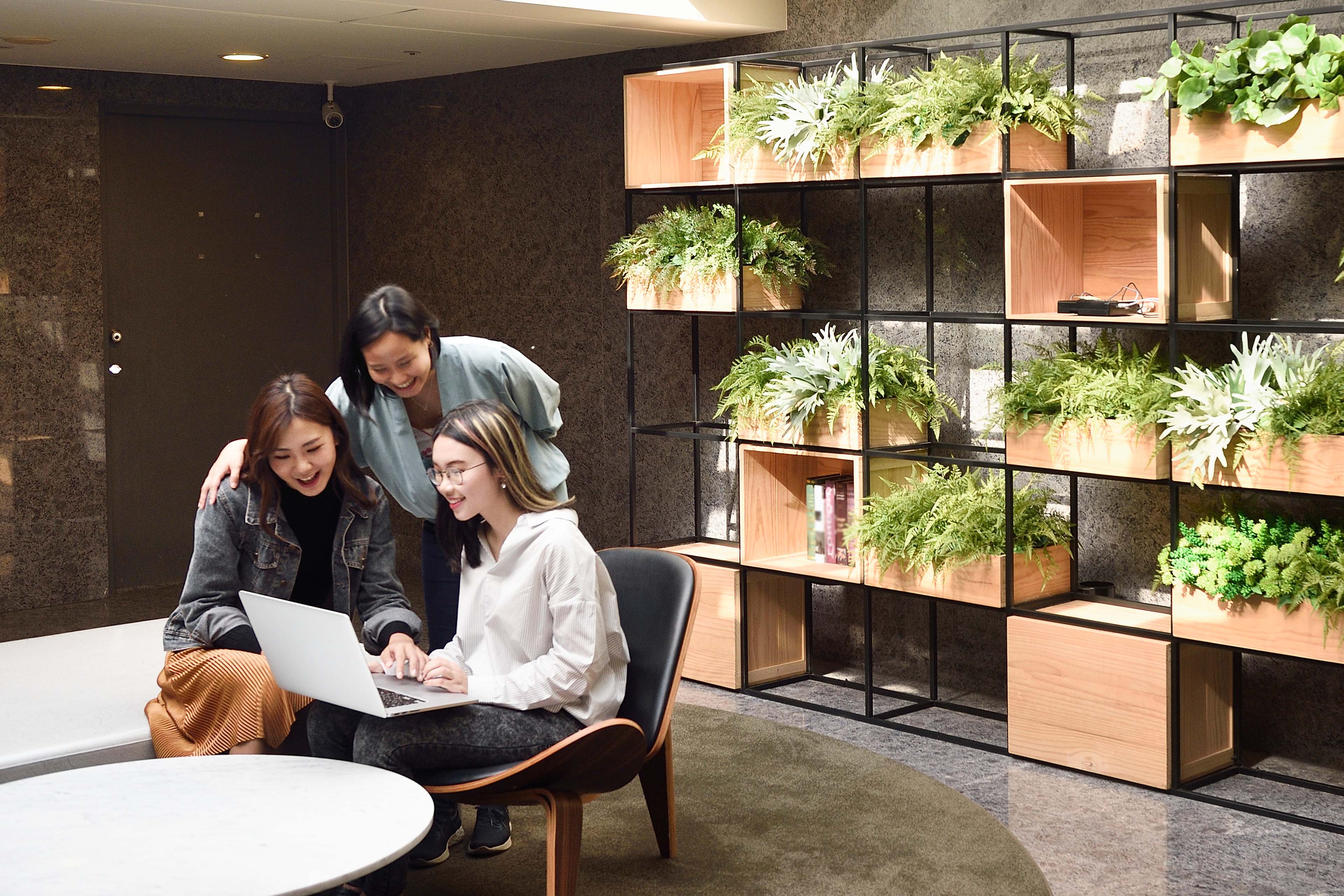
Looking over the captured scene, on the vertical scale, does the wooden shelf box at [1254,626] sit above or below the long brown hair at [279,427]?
below

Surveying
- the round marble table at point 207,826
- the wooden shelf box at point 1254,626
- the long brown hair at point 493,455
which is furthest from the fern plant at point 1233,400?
the round marble table at point 207,826

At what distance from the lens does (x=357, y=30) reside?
185 inches

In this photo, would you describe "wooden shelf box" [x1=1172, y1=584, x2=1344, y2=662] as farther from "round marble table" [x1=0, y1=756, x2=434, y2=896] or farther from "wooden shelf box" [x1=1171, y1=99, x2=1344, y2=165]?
"round marble table" [x1=0, y1=756, x2=434, y2=896]

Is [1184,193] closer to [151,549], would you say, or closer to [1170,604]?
[1170,604]

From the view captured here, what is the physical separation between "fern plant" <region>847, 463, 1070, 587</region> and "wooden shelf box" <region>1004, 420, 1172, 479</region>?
0.17 m

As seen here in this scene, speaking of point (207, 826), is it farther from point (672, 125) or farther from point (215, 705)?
point (672, 125)

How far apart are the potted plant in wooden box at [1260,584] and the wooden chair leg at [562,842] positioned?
171cm

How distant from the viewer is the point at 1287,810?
A: 345cm

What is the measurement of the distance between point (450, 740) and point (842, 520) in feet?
6.84

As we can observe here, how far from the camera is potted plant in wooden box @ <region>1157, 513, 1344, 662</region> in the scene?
322cm

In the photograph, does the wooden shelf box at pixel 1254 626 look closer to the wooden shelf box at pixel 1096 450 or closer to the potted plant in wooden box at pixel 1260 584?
the potted plant in wooden box at pixel 1260 584

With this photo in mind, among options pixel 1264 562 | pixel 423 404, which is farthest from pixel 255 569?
pixel 1264 562

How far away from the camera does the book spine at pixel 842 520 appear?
4.38 m

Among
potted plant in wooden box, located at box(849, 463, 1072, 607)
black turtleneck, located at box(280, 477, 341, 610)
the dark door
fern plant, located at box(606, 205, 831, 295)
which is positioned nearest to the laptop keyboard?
black turtleneck, located at box(280, 477, 341, 610)
